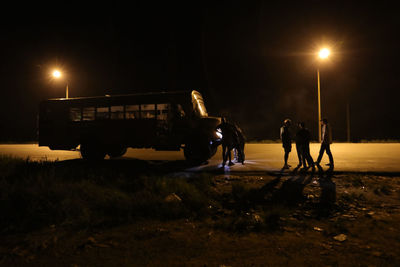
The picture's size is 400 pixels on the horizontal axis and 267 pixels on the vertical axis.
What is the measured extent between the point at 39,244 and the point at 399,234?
204 inches

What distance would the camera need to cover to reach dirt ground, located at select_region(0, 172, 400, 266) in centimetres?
346

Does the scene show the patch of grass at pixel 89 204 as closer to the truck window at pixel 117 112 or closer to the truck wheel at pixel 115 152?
the truck window at pixel 117 112

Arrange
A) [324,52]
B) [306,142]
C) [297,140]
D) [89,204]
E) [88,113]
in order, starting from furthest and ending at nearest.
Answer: [324,52], [88,113], [297,140], [306,142], [89,204]

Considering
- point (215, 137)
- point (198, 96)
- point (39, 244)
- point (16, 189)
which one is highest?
point (198, 96)

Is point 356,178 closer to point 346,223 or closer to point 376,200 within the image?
point 376,200

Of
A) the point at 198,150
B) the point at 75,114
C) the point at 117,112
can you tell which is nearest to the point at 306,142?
the point at 198,150

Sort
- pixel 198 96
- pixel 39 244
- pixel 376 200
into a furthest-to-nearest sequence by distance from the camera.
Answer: pixel 198 96, pixel 376 200, pixel 39 244

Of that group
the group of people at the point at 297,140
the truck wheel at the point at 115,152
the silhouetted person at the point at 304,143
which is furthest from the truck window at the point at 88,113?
the silhouetted person at the point at 304,143

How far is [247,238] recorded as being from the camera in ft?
13.4

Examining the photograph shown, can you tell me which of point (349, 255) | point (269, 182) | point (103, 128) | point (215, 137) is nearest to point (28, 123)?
point (103, 128)

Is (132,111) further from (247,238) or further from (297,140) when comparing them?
(247,238)

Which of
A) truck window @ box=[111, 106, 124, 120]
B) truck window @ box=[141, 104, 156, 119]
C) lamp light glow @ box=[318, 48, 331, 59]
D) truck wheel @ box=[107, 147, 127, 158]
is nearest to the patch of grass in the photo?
truck window @ box=[141, 104, 156, 119]

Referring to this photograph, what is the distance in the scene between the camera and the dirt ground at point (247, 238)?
11.3 ft

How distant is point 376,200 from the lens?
5.83 m
